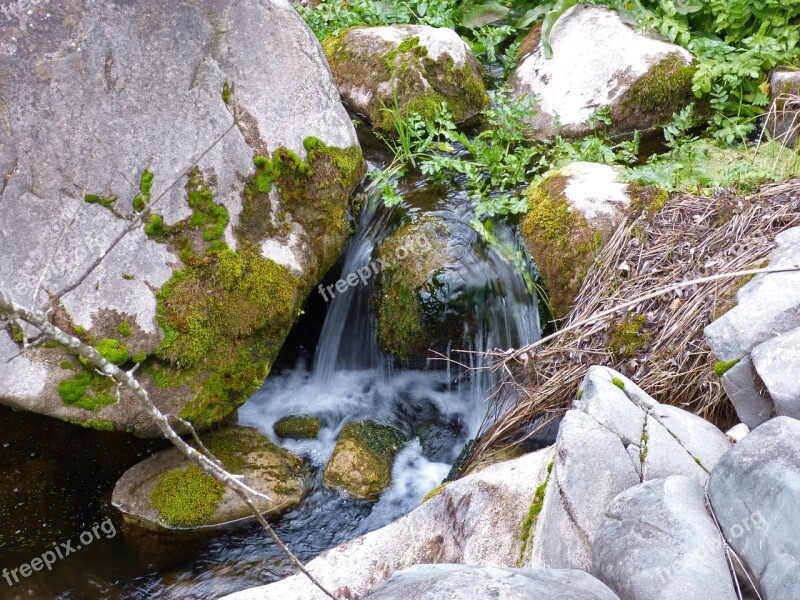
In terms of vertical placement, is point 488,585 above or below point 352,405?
above

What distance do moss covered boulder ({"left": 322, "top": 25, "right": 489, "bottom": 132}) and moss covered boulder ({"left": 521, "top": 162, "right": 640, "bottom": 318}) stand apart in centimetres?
212

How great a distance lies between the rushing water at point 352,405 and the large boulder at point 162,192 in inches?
32.0

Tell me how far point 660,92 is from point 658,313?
3.33m

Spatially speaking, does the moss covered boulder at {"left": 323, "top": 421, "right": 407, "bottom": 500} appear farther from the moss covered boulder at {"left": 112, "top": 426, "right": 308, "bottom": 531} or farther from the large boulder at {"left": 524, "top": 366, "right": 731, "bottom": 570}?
the large boulder at {"left": 524, "top": 366, "right": 731, "bottom": 570}

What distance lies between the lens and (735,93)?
6449mm

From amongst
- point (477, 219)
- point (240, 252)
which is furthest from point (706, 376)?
point (240, 252)

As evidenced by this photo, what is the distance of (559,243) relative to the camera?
4.95 metres

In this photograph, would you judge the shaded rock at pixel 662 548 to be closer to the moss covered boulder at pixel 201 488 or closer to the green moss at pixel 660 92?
the moss covered boulder at pixel 201 488

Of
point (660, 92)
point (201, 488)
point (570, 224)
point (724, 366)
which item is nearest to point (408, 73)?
point (660, 92)

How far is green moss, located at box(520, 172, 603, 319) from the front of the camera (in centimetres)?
480

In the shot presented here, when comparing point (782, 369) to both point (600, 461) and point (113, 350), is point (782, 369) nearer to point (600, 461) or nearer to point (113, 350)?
point (600, 461)

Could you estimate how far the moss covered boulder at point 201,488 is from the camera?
14.8 feet

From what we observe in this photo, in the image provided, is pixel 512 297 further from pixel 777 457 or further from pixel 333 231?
pixel 777 457

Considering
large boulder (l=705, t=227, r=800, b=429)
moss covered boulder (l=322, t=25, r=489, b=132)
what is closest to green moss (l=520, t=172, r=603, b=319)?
large boulder (l=705, t=227, r=800, b=429)
